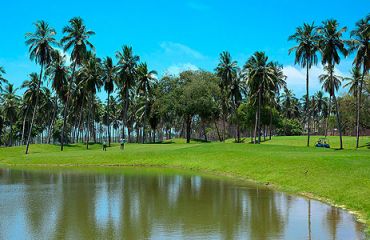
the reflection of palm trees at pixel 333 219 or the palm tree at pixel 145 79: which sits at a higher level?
the palm tree at pixel 145 79

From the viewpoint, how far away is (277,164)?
3481cm

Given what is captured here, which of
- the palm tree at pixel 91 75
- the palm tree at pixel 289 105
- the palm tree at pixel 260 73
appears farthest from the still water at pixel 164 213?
the palm tree at pixel 289 105

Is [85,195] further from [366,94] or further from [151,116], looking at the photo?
[151,116]

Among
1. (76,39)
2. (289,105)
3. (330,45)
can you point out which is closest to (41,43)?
(76,39)

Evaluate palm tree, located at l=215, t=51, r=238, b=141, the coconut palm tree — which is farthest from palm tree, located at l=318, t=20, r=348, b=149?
the coconut palm tree

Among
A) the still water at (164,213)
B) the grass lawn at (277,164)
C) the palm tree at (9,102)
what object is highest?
the palm tree at (9,102)

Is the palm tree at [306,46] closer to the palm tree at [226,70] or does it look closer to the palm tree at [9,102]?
the palm tree at [226,70]

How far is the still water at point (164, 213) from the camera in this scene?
14859mm

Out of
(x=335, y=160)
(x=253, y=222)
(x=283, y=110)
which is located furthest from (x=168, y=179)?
A: (x=283, y=110)

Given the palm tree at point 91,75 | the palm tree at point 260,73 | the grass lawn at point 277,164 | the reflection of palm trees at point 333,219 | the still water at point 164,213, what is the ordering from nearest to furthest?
1. the still water at point 164,213
2. the reflection of palm trees at point 333,219
3. the grass lawn at point 277,164
4. the palm tree at point 260,73
5. the palm tree at point 91,75

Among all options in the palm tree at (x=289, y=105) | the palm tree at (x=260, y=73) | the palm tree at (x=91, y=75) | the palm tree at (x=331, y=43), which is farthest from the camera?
the palm tree at (x=289, y=105)

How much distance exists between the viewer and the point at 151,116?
9944 cm

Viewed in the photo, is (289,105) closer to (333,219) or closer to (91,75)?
(91,75)

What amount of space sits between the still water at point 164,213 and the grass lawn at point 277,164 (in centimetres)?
166
